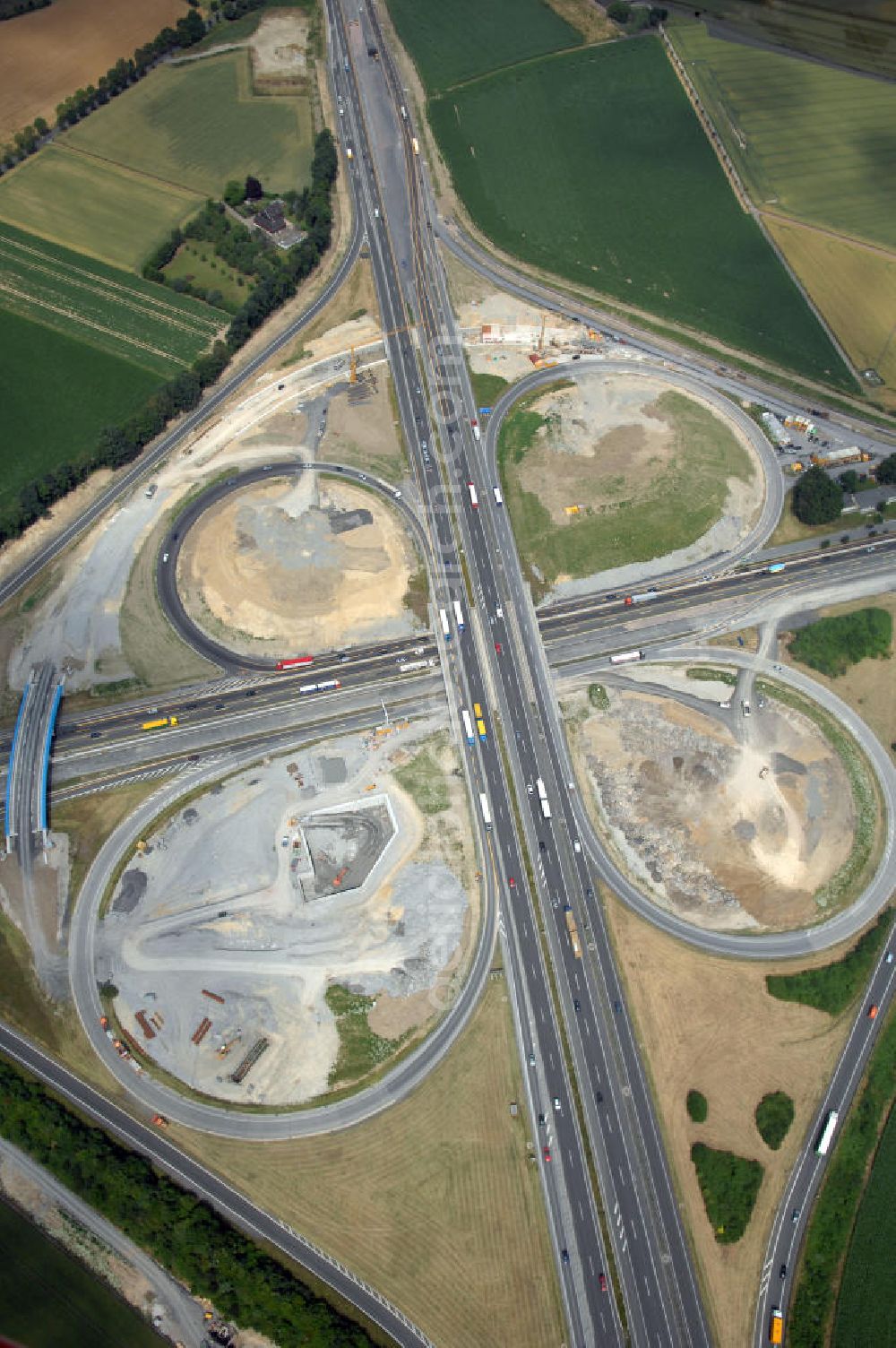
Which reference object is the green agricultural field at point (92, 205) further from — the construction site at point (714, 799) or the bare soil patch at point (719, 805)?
the bare soil patch at point (719, 805)

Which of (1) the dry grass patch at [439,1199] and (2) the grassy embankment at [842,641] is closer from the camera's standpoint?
(1) the dry grass patch at [439,1199]

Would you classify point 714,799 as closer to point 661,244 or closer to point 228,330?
point 661,244

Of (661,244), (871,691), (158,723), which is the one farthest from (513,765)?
(661,244)

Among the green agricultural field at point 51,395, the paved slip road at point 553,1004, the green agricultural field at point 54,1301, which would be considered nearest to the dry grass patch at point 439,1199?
the paved slip road at point 553,1004

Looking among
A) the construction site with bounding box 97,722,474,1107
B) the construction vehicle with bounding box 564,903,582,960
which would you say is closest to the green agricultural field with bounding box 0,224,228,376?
the construction site with bounding box 97,722,474,1107

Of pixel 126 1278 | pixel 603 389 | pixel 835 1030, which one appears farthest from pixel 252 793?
pixel 603 389

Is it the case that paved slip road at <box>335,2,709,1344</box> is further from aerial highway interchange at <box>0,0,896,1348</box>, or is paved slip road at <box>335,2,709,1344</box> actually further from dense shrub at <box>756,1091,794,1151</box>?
dense shrub at <box>756,1091,794,1151</box>
